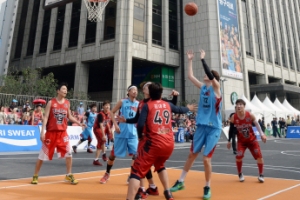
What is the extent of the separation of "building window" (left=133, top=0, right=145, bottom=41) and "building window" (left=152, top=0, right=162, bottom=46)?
1970 mm

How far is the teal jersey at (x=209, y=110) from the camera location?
5.47 m

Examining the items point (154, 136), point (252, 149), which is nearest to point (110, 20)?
point (252, 149)

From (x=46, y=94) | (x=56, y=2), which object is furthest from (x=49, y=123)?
(x=46, y=94)

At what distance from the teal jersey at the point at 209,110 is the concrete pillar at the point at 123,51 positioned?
26.0m

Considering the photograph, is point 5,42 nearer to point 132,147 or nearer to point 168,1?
point 132,147

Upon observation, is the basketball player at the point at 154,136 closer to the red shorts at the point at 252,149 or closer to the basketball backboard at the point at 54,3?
the red shorts at the point at 252,149

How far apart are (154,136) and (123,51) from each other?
94.3 ft

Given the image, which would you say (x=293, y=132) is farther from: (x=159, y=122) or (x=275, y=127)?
(x=159, y=122)

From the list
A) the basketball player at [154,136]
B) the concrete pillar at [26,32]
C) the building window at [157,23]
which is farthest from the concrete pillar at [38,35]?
the basketball player at [154,136]

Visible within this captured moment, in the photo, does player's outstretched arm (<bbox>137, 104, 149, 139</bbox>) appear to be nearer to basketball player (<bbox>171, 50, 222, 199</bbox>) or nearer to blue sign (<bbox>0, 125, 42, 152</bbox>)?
basketball player (<bbox>171, 50, 222, 199</bbox>)

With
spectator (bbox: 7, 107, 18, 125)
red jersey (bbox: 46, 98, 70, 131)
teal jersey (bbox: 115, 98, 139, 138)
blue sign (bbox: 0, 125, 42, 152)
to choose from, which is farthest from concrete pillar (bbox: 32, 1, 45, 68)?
teal jersey (bbox: 115, 98, 139, 138)

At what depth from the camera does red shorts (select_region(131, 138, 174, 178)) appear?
4023 mm

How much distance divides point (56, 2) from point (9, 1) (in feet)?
21.9

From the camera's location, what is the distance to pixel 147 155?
4.12 meters
